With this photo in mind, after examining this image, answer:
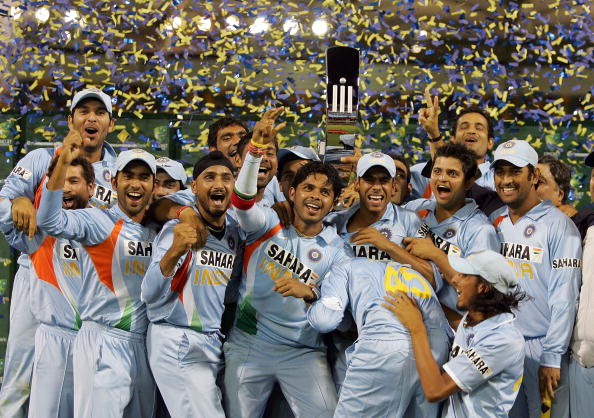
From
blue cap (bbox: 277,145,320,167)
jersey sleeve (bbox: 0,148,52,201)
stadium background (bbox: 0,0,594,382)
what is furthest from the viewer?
stadium background (bbox: 0,0,594,382)

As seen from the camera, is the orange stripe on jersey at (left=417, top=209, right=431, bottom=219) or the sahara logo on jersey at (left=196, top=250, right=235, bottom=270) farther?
the orange stripe on jersey at (left=417, top=209, right=431, bottom=219)

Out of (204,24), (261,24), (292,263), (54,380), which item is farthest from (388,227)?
(204,24)

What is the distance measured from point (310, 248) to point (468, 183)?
1071mm

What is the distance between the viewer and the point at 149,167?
5105 millimetres

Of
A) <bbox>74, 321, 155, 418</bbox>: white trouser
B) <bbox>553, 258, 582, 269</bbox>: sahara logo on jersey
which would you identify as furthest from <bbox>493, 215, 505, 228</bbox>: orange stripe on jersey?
<bbox>74, 321, 155, 418</bbox>: white trouser

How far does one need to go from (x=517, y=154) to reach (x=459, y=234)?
2.01 feet

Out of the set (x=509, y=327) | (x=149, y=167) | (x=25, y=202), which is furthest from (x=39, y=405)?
(x=509, y=327)

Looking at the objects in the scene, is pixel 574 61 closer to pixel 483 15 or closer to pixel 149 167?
pixel 483 15

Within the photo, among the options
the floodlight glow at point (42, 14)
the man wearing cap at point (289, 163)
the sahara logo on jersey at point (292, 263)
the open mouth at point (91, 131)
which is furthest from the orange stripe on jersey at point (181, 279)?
the floodlight glow at point (42, 14)

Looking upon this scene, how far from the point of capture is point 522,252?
502cm

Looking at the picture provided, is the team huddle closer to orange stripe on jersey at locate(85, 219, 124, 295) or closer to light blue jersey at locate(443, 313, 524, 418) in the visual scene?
orange stripe on jersey at locate(85, 219, 124, 295)

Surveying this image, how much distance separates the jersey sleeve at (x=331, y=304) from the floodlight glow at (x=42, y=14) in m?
4.45

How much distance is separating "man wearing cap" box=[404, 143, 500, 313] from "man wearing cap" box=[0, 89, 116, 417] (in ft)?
7.11

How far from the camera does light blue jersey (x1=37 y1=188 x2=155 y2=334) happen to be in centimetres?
498
